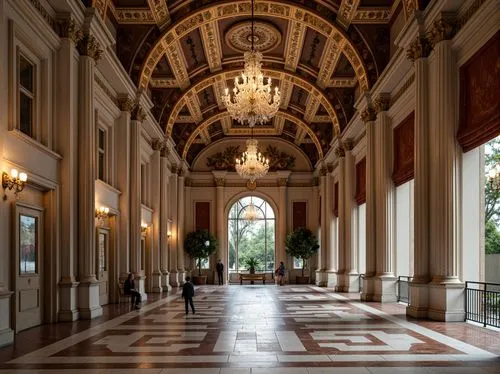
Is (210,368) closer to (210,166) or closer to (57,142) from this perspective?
(57,142)

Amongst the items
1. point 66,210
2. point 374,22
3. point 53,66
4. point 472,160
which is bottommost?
point 66,210

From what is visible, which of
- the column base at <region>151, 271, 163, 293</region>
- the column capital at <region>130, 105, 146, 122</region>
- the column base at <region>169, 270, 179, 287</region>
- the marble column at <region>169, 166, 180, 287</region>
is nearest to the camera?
the column capital at <region>130, 105, 146, 122</region>

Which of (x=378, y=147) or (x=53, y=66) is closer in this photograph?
(x=53, y=66)

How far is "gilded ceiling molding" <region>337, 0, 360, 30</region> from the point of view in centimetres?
1623

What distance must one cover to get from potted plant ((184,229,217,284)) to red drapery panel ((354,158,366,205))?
11544 millimetres

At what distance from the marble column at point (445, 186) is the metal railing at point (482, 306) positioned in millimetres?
205

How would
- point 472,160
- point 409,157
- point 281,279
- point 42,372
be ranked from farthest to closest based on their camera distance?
point 281,279 < point 409,157 < point 472,160 < point 42,372

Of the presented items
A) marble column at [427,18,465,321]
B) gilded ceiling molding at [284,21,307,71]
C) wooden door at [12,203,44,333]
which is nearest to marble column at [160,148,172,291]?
gilded ceiling molding at [284,21,307,71]

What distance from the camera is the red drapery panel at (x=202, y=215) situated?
33906mm

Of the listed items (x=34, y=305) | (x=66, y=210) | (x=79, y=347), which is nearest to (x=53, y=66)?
(x=66, y=210)

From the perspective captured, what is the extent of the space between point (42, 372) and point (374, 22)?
44.6 feet

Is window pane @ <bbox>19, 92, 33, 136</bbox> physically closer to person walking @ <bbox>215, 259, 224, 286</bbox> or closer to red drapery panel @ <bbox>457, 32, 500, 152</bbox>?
red drapery panel @ <bbox>457, 32, 500, 152</bbox>

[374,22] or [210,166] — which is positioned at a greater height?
[374,22]

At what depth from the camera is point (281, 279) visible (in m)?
30.3
